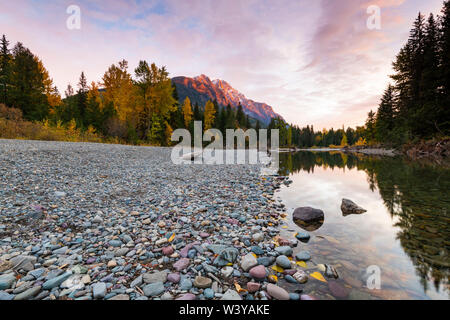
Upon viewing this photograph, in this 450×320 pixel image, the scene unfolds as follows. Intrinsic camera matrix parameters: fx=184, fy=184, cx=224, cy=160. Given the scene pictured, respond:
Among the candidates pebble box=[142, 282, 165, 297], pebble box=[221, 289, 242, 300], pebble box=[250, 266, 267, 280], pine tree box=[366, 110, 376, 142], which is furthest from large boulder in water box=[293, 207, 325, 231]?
pine tree box=[366, 110, 376, 142]

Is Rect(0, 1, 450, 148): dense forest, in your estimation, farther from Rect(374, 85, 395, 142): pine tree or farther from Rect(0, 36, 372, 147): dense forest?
Answer: Rect(374, 85, 395, 142): pine tree

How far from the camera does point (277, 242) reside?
11.7 ft

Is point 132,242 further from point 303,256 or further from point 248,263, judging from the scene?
point 303,256

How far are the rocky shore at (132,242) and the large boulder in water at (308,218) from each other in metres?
0.52

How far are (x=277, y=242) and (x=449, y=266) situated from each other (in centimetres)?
263

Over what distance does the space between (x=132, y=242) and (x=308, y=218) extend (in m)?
4.20

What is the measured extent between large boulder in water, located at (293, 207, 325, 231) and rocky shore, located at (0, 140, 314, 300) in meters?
0.52

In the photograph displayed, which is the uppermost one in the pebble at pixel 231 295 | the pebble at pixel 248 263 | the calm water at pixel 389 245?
the pebble at pixel 248 263

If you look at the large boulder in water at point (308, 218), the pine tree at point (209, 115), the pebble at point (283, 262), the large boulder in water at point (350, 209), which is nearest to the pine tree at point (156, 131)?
the pine tree at point (209, 115)

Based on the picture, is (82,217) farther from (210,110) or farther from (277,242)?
(210,110)

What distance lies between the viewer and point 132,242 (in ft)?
10.3

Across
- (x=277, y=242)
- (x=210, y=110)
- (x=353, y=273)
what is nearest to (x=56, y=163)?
(x=277, y=242)

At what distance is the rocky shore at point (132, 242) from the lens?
7.08ft

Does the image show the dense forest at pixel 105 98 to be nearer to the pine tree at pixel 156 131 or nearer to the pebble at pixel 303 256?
the pine tree at pixel 156 131
